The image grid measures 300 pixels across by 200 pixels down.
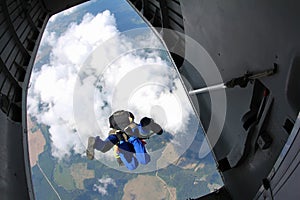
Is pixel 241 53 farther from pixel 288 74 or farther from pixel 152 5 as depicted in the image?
pixel 152 5

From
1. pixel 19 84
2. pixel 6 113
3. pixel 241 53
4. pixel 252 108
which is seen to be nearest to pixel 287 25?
pixel 241 53

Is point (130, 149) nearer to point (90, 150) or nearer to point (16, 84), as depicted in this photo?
point (90, 150)

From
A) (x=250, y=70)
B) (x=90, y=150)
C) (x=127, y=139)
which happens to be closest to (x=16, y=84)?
(x=90, y=150)

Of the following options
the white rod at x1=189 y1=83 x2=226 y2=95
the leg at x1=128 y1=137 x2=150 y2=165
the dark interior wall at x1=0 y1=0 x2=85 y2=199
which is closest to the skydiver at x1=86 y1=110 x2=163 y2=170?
the leg at x1=128 y1=137 x2=150 y2=165

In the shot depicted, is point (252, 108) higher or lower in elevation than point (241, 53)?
lower

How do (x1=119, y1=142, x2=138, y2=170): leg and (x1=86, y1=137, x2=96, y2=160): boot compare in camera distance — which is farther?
(x1=119, y1=142, x2=138, y2=170): leg

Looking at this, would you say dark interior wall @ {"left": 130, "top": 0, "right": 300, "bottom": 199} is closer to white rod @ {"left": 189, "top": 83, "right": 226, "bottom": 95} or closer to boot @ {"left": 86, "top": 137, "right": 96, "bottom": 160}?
white rod @ {"left": 189, "top": 83, "right": 226, "bottom": 95}

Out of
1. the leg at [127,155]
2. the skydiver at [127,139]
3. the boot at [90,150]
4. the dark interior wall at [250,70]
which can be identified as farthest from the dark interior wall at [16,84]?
the dark interior wall at [250,70]
